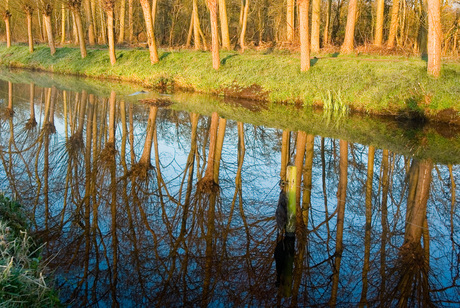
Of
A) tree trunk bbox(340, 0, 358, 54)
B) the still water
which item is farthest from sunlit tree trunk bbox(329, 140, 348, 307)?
tree trunk bbox(340, 0, 358, 54)

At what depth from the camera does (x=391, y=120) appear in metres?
16.5

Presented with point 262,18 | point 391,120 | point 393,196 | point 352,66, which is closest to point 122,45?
point 262,18

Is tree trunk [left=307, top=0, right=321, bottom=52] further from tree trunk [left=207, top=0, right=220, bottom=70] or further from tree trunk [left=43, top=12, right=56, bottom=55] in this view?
tree trunk [left=43, top=12, right=56, bottom=55]

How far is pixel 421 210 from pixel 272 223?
2768 millimetres

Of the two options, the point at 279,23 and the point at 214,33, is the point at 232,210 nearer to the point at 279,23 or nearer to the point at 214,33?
the point at 214,33

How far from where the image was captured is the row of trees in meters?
21.8

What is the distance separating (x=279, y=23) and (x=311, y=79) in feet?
49.1

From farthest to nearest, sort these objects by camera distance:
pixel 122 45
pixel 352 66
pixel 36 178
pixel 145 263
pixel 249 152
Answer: pixel 122 45, pixel 352 66, pixel 249 152, pixel 36 178, pixel 145 263

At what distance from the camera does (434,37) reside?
1644cm

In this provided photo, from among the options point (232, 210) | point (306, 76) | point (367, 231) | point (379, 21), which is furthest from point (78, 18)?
point (367, 231)

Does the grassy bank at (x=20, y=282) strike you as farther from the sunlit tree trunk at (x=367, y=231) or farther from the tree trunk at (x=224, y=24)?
the tree trunk at (x=224, y=24)

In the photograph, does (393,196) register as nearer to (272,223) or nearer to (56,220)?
(272,223)

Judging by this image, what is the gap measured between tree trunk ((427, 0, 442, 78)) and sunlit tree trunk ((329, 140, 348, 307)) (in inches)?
252

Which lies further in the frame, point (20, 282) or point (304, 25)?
point (304, 25)
